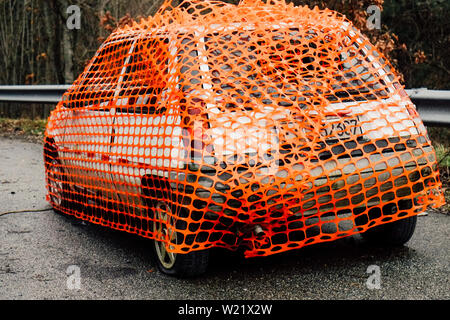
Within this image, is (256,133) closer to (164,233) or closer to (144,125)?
(144,125)

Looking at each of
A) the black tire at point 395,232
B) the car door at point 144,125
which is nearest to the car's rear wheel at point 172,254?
the car door at point 144,125

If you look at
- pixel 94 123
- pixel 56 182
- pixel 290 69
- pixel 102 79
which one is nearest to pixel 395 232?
pixel 290 69

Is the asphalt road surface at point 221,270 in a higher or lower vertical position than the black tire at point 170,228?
lower

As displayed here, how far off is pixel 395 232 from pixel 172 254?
5.39ft

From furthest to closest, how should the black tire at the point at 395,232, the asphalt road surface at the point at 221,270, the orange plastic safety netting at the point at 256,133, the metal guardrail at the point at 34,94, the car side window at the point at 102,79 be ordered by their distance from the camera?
the metal guardrail at the point at 34,94
the car side window at the point at 102,79
the black tire at the point at 395,232
the asphalt road surface at the point at 221,270
the orange plastic safety netting at the point at 256,133

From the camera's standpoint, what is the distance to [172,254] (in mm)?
3887

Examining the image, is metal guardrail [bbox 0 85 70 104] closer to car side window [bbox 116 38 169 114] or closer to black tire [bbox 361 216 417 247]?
car side window [bbox 116 38 169 114]

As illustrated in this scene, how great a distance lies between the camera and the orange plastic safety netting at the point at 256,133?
3.45 m

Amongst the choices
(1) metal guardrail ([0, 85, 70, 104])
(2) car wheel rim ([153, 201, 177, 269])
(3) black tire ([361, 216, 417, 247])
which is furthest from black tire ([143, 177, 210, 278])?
(1) metal guardrail ([0, 85, 70, 104])

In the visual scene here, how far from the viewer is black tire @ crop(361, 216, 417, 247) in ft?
14.0

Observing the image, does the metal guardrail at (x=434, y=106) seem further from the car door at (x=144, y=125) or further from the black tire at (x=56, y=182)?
the black tire at (x=56, y=182)

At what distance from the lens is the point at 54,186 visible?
5676 millimetres

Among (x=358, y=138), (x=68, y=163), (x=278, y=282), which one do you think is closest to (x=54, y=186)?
(x=68, y=163)
